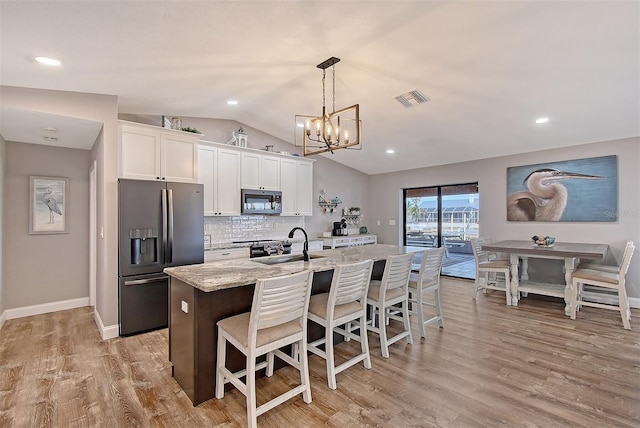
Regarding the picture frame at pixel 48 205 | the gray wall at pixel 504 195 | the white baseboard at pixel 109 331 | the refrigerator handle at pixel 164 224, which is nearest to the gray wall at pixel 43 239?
the picture frame at pixel 48 205

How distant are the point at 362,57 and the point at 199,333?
2.98m

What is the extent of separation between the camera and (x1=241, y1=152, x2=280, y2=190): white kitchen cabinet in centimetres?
515

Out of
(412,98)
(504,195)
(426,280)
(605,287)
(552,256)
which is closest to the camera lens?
(426,280)

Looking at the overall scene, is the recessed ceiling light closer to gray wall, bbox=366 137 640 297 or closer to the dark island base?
the dark island base

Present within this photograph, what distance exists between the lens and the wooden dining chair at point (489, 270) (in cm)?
461

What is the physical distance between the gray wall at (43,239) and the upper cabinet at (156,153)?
159cm

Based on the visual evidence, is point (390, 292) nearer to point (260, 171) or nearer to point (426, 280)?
point (426, 280)

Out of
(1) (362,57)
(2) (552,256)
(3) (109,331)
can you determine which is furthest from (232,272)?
(2) (552,256)

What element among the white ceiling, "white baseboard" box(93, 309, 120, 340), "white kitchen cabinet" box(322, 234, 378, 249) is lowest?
"white baseboard" box(93, 309, 120, 340)

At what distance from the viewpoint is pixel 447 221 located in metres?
6.54

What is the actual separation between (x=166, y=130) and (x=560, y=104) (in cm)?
502

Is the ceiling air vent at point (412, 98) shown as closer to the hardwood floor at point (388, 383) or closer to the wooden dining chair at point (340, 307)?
the wooden dining chair at point (340, 307)

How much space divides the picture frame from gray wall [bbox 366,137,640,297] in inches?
239

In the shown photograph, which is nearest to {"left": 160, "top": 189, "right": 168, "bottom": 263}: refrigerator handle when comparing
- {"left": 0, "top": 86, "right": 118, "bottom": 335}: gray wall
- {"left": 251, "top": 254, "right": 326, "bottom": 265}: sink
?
{"left": 0, "top": 86, "right": 118, "bottom": 335}: gray wall
